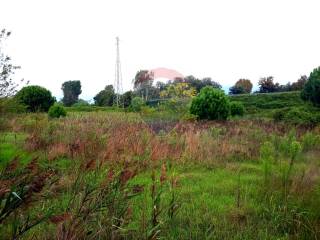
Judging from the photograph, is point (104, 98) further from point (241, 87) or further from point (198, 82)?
point (241, 87)

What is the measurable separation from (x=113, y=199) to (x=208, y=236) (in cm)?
109

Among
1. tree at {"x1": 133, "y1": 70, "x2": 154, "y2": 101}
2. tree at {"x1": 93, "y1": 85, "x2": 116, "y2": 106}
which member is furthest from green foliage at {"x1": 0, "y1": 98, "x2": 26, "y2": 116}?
tree at {"x1": 133, "y1": 70, "x2": 154, "y2": 101}

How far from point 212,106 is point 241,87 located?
2842cm

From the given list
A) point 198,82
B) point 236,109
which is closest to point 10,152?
point 236,109

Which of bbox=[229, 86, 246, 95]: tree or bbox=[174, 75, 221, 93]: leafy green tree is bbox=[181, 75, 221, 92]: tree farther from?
bbox=[229, 86, 246, 95]: tree

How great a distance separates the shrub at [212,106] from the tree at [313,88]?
31.4ft

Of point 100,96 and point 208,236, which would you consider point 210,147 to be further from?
point 100,96

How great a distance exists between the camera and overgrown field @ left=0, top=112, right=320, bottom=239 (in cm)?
248

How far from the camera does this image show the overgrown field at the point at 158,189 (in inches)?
97.8

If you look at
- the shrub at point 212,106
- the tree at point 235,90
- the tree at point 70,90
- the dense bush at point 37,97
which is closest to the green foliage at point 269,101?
the tree at point 235,90

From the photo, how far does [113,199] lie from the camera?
2822 mm

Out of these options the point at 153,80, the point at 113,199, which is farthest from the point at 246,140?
the point at 153,80

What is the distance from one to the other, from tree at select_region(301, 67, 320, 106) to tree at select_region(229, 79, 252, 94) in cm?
1799

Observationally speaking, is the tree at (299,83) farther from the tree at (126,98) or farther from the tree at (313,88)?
the tree at (126,98)
